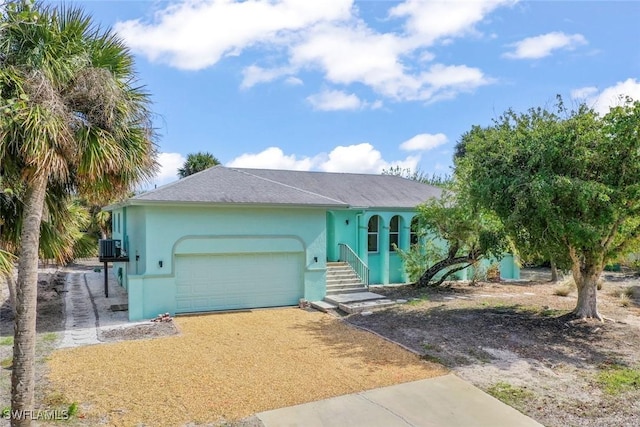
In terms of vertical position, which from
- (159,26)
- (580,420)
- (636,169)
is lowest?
(580,420)

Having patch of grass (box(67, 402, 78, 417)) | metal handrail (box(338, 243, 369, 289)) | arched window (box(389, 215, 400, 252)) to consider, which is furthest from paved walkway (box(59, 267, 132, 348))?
arched window (box(389, 215, 400, 252))

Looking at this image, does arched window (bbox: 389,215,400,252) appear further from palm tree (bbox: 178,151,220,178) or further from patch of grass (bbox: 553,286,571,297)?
palm tree (bbox: 178,151,220,178)

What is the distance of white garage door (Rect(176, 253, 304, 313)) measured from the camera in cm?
1344

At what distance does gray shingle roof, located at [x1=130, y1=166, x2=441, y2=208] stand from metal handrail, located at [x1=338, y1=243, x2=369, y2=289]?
2.07m

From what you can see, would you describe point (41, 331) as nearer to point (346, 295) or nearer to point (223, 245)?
point (223, 245)

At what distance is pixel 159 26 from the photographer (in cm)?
986

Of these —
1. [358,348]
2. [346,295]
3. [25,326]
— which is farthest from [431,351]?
[25,326]

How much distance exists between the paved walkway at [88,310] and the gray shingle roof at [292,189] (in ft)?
12.9

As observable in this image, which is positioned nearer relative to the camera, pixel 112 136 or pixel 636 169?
pixel 112 136

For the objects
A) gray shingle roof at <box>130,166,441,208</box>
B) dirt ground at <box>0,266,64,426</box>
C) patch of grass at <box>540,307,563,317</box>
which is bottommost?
patch of grass at <box>540,307,563,317</box>

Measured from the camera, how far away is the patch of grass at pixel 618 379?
754 cm

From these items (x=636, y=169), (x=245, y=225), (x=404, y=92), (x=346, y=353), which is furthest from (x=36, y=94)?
(x=404, y=92)

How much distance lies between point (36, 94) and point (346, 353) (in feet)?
25.7

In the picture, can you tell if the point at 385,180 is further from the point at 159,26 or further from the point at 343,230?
the point at 159,26
